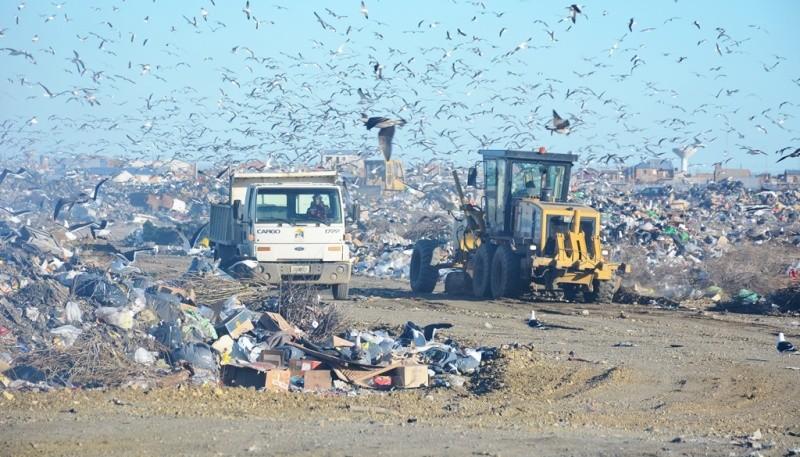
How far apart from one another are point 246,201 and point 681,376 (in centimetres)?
834

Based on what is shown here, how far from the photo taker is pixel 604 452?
6.25 metres

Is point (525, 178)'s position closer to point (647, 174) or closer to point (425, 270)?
point (425, 270)

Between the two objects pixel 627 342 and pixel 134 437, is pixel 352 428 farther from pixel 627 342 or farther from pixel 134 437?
pixel 627 342

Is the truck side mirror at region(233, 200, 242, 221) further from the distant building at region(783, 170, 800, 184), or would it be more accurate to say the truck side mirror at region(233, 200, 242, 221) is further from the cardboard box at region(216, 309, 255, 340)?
the distant building at region(783, 170, 800, 184)

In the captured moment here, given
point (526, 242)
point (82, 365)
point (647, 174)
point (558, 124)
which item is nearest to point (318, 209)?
point (526, 242)

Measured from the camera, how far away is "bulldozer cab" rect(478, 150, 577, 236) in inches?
665

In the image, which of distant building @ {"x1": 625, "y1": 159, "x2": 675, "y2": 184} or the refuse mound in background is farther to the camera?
distant building @ {"x1": 625, "y1": 159, "x2": 675, "y2": 184}

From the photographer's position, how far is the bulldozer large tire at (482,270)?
55.8 ft

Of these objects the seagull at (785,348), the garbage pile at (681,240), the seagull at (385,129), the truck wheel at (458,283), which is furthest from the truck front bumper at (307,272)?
the seagull at (785,348)

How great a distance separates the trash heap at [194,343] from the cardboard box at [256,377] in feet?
0.03

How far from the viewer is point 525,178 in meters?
17.1

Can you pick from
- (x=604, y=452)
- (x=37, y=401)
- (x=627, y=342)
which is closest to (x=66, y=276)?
(x=37, y=401)

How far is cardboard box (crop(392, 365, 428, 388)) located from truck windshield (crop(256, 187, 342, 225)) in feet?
21.9

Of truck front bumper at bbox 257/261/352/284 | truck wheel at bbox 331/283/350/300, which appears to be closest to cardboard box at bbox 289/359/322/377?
truck front bumper at bbox 257/261/352/284
